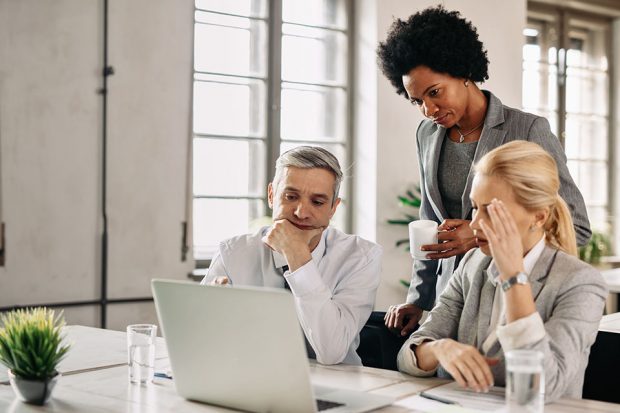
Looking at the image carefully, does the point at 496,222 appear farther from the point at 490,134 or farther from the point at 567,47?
the point at 567,47

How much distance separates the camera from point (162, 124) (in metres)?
4.68

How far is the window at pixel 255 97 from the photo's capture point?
5.09m

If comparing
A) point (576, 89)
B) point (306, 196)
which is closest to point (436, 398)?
point (306, 196)

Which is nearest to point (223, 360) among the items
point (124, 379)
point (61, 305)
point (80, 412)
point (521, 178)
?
point (80, 412)

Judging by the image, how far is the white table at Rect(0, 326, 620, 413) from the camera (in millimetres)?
1669

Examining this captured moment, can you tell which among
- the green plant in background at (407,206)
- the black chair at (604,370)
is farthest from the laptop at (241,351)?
the green plant in background at (407,206)

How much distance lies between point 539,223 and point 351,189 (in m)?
3.76

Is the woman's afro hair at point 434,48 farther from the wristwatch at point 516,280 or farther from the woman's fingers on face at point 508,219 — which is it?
the wristwatch at point 516,280

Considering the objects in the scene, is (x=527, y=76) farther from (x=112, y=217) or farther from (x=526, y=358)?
(x=526, y=358)

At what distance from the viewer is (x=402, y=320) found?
244cm

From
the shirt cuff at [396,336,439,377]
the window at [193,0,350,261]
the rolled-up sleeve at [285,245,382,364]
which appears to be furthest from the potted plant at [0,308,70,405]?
the window at [193,0,350,261]

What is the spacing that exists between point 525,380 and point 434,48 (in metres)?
1.33

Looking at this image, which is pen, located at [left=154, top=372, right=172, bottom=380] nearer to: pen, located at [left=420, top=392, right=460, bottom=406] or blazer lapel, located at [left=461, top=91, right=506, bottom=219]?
pen, located at [left=420, top=392, right=460, bottom=406]

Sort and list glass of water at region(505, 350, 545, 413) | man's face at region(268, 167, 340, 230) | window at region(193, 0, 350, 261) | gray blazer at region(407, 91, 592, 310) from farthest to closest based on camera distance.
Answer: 1. window at region(193, 0, 350, 261)
2. gray blazer at region(407, 91, 592, 310)
3. man's face at region(268, 167, 340, 230)
4. glass of water at region(505, 350, 545, 413)
